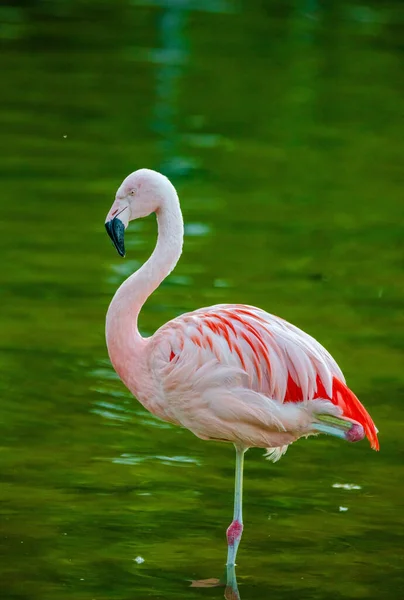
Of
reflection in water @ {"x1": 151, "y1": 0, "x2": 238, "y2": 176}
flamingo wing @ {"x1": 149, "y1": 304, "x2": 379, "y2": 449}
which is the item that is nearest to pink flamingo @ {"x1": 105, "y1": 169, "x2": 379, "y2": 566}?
flamingo wing @ {"x1": 149, "y1": 304, "x2": 379, "y2": 449}

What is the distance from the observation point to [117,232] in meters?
5.39

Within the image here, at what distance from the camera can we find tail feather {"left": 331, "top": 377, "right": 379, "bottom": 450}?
5188 mm

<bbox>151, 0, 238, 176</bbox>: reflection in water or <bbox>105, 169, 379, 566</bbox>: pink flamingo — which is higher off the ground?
<bbox>105, 169, 379, 566</bbox>: pink flamingo

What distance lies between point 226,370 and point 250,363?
0.29 feet

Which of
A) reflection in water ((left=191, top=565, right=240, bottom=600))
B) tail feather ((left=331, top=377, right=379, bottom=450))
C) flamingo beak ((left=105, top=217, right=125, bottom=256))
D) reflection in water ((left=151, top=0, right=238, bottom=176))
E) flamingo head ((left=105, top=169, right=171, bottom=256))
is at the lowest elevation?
reflection in water ((left=151, top=0, right=238, bottom=176))

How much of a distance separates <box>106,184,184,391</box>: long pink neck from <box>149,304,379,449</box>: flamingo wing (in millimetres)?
87

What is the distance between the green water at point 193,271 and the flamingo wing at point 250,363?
2.09 feet

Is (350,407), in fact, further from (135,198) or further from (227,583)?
(135,198)

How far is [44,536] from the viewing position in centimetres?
550

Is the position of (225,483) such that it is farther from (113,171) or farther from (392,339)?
(113,171)

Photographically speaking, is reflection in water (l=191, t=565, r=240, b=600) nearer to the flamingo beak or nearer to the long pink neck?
the long pink neck

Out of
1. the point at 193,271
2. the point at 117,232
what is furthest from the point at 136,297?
the point at 193,271

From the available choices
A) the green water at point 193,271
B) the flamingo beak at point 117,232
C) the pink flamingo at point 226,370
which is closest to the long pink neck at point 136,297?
the pink flamingo at point 226,370

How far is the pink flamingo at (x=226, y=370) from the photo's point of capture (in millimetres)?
5195
